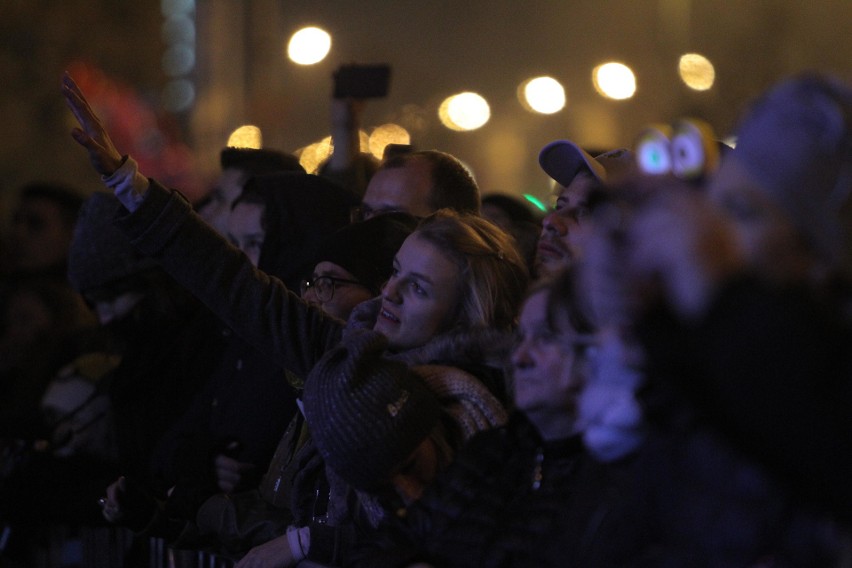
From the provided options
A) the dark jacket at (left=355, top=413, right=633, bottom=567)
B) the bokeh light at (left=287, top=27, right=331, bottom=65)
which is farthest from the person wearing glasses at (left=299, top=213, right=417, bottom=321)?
the bokeh light at (left=287, top=27, right=331, bottom=65)

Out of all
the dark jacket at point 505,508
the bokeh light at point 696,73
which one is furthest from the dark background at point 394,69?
the dark jacket at point 505,508

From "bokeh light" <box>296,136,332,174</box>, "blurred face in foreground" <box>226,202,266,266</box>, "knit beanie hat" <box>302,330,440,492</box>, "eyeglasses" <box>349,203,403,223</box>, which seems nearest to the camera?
"knit beanie hat" <box>302,330,440,492</box>

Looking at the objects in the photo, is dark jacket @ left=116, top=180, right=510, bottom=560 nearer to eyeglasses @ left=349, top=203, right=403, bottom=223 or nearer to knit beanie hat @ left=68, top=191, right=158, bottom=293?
eyeglasses @ left=349, top=203, right=403, bottom=223

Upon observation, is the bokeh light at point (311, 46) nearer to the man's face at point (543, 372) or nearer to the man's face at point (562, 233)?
the man's face at point (562, 233)

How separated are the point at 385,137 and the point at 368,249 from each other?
4993 millimetres

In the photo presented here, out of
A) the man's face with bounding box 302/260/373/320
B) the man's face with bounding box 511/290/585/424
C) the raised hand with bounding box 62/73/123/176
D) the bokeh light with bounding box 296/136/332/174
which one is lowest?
the bokeh light with bounding box 296/136/332/174

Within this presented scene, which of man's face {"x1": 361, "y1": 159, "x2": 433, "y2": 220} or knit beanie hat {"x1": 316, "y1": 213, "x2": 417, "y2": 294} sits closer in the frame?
knit beanie hat {"x1": 316, "y1": 213, "x2": 417, "y2": 294}

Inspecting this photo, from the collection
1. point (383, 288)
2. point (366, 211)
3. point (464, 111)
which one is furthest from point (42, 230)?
point (464, 111)

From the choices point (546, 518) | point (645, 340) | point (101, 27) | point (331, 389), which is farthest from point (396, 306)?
point (101, 27)

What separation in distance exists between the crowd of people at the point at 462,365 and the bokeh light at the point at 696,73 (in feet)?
20.9

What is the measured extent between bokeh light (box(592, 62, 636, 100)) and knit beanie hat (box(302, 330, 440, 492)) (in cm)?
848

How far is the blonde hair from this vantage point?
374 cm

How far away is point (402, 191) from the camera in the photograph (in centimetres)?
469

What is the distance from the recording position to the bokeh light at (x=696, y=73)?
11.9m
